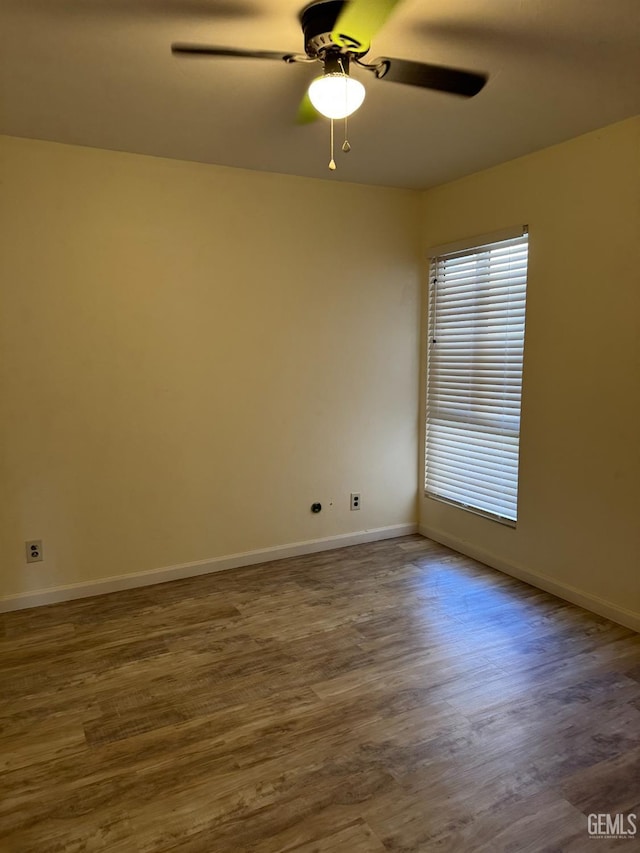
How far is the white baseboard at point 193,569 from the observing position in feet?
10.8

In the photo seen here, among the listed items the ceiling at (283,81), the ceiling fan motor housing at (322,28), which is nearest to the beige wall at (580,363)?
the ceiling at (283,81)

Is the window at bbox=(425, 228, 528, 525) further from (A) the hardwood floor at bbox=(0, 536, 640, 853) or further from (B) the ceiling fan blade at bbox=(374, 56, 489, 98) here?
(B) the ceiling fan blade at bbox=(374, 56, 489, 98)

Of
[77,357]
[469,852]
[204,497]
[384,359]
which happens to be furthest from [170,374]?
[469,852]

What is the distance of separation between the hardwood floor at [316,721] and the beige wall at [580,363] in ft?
1.06

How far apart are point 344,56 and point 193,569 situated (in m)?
2.97

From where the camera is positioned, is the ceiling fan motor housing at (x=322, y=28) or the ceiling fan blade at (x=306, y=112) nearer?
the ceiling fan motor housing at (x=322, y=28)

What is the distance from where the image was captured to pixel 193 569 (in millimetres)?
3717

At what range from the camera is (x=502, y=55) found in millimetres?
2133

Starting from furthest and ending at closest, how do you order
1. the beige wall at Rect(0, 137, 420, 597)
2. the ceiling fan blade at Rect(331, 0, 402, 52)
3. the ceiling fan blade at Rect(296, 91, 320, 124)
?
the beige wall at Rect(0, 137, 420, 597), the ceiling fan blade at Rect(296, 91, 320, 124), the ceiling fan blade at Rect(331, 0, 402, 52)

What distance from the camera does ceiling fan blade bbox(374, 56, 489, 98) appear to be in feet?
6.37

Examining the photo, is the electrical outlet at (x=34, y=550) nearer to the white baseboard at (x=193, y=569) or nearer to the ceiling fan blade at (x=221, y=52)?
the white baseboard at (x=193, y=569)

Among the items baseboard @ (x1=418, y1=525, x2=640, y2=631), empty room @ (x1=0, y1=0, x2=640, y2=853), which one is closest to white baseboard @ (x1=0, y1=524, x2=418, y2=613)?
empty room @ (x1=0, y1=0, x2=640, y2=853)

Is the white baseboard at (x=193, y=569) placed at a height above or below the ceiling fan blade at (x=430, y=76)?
below

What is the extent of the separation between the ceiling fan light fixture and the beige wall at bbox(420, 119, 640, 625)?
5.45 feet
